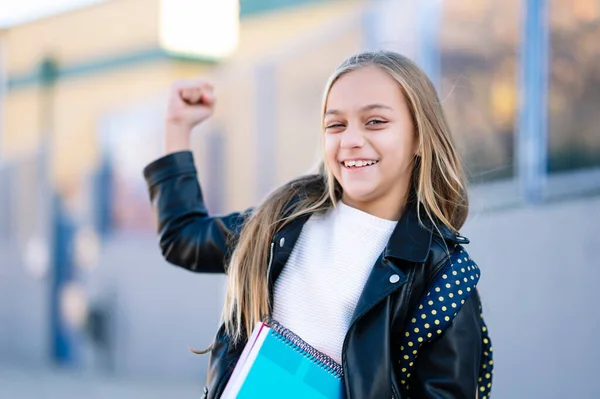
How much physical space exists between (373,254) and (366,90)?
39cm

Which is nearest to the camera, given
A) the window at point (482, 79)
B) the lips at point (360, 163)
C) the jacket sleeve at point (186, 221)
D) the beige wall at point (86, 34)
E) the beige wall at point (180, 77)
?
the lips at point (360, 163)

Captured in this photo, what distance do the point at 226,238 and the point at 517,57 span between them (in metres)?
1.87

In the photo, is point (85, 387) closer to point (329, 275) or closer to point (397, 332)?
point (329, 275)

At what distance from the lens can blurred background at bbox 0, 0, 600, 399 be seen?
286 cm

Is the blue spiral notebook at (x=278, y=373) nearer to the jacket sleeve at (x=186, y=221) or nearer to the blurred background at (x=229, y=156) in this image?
the jacket sleeve at (x=186, y=221)

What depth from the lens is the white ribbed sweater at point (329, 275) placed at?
173cm

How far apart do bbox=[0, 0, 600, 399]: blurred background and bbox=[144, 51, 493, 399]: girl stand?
21.0 inches

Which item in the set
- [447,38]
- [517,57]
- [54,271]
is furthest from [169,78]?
[517,57]

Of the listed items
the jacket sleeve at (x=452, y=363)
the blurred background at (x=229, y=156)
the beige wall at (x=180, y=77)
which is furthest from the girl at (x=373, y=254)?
the beige wall at (x=180, y=77)

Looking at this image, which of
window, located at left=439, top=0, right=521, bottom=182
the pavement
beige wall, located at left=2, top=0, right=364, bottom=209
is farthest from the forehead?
the pavement

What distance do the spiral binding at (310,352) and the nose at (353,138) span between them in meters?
0.46

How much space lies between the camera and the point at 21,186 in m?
9.51

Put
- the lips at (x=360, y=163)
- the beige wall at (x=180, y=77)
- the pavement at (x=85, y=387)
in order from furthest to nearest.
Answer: the pavement at (x=85, y=387), the beige wall at (x=180, y=77), the lips at (x=360, y=163)

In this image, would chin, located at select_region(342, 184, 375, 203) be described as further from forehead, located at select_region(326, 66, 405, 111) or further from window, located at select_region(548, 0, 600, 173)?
window, located at select_region(548, 0, 600, 173)
